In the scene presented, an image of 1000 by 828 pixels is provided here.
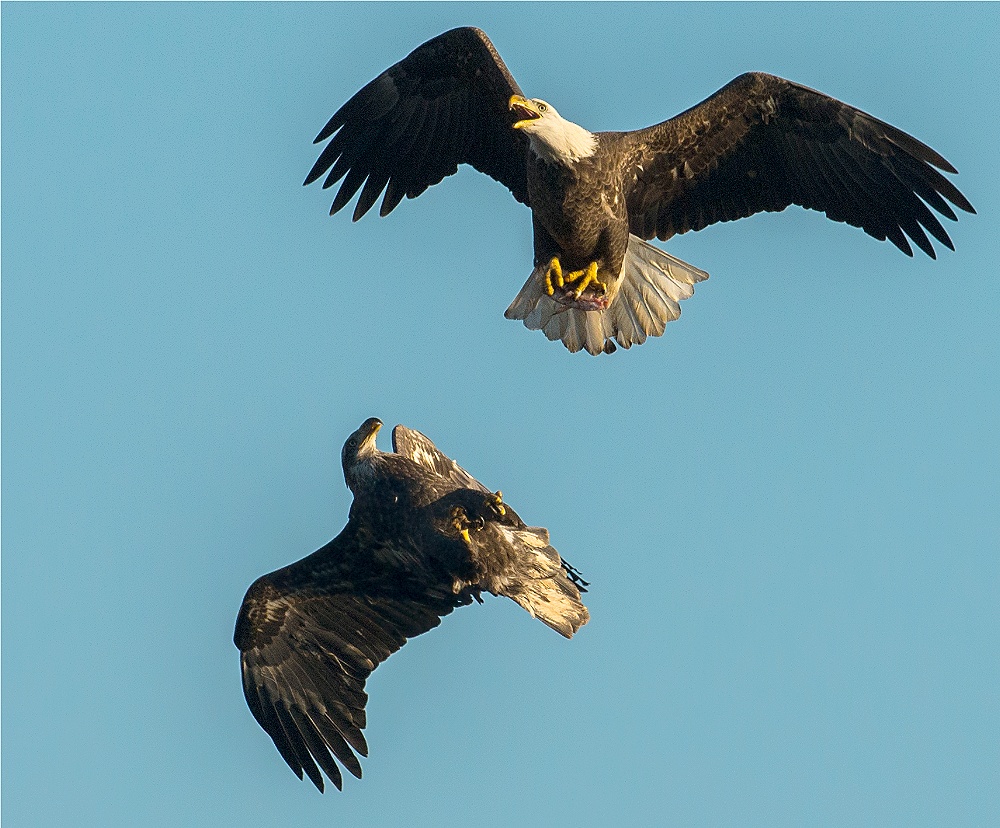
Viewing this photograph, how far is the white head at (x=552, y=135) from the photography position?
31.4 ft

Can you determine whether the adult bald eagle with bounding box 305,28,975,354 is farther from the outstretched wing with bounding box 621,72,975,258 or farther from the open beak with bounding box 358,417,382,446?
the open beak with bounding box 358,417,382,446

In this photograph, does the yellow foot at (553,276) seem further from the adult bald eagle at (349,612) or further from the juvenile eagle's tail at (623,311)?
the adult bald eagle at (349,612)

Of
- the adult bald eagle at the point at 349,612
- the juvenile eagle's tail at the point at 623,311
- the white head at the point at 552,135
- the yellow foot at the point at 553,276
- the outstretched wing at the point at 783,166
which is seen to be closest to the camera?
the adult bald eagle at the point at 349,612

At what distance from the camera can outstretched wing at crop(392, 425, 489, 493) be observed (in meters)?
9.40

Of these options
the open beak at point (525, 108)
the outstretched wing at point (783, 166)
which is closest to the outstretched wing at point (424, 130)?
the open beak at point (525, 108)

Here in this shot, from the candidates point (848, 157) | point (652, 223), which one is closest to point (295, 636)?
point (652, 223)

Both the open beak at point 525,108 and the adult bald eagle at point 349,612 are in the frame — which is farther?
the open beak at point 525,108

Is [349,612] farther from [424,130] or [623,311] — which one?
[424,130]

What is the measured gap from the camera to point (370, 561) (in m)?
9.73

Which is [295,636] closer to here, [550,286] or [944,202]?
[550,286]

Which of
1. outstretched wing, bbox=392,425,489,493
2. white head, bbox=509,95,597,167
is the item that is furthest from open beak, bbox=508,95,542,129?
outstretched wing, bbox=392,425,489,493

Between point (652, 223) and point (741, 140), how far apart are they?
0.68 meters

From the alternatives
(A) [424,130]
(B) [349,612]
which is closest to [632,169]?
(A) [424,130]

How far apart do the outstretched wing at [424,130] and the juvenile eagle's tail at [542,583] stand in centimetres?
248
